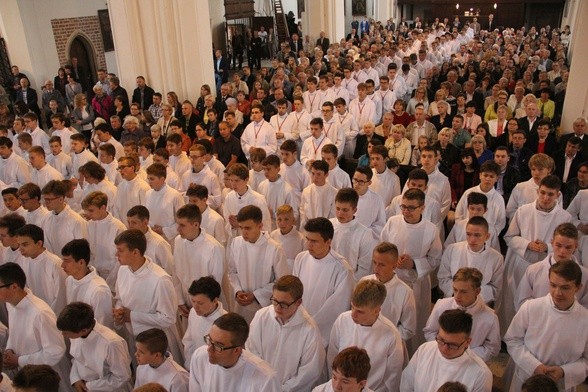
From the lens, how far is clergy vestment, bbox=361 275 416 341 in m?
4.48

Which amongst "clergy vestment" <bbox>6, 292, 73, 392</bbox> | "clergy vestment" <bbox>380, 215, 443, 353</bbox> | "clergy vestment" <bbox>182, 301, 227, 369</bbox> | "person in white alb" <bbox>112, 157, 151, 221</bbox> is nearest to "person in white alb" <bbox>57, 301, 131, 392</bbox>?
"clergy vestment" <bbox>6, 292, 73, 392</bbox>

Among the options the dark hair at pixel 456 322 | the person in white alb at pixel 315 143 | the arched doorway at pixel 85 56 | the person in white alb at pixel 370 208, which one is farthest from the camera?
the arched doorway at pixel 85 56

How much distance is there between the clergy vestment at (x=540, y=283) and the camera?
474 cm

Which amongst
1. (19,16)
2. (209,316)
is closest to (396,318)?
(209,316)

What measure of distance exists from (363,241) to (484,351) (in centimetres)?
161

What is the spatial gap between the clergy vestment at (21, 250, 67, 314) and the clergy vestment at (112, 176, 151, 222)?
1.93m

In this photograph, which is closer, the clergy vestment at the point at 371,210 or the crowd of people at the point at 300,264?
the crowd of people at the point at 300,264

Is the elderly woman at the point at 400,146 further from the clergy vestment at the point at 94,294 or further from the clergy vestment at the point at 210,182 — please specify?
the clergy vestment at the point at 94,294

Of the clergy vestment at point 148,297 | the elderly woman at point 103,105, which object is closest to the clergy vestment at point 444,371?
the clergy vestment at point 148,297

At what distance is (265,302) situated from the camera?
5.29m

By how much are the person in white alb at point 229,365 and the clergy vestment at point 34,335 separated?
1476 millimetres

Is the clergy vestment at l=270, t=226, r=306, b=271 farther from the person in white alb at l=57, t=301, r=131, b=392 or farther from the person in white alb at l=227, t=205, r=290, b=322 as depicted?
the person in white alb at l=57, t=301, r=131, b=392

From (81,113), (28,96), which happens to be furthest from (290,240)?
(28,96)

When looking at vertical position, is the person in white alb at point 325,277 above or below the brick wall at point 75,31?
below
